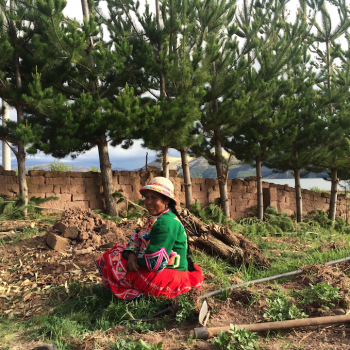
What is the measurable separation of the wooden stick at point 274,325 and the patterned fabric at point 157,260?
653 mm

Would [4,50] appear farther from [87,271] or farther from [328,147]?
[328,147]

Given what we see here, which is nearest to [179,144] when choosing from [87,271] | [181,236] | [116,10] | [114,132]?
[114,132]

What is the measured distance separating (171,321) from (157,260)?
2.17 ft

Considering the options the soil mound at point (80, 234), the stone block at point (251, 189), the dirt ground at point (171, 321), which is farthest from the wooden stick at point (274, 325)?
the stone block at point (251, 189)

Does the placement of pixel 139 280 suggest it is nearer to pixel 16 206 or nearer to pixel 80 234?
pixel 80 234

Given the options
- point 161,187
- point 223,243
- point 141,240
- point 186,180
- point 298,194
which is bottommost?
point 298,194

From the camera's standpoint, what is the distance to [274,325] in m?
2.88

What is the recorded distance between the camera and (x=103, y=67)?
898 cm

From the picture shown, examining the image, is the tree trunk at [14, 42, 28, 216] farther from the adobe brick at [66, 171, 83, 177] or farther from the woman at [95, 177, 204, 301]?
the woman at [95, 177, 204, 301]

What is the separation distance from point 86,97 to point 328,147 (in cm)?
1041

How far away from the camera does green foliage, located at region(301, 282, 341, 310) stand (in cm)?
329

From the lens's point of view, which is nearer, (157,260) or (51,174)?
(157,260)

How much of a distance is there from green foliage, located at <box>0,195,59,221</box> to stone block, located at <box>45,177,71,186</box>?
0.59 metres

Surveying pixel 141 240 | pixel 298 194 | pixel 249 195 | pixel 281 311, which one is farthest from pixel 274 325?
pixel 298 194
